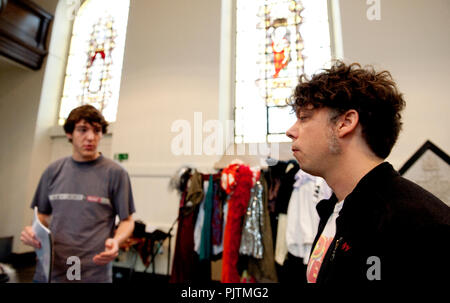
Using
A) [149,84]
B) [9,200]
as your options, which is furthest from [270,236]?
[9,200]

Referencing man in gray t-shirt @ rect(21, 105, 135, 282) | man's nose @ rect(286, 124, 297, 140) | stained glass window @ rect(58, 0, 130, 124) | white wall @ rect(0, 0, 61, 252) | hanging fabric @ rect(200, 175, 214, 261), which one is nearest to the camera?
man's nose @ rect(286, 124, 297, 140)

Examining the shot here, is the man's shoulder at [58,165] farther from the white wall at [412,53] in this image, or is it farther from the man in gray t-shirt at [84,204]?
the white wall at [412,53]

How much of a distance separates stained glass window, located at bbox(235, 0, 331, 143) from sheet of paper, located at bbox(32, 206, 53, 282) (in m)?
1.83

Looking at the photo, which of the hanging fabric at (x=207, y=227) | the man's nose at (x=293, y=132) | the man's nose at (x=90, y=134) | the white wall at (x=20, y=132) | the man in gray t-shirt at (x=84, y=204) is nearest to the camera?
the man's nose at (x=293, y=132)

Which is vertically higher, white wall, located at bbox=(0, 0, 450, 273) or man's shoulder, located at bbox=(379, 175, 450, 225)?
white wall, located at bbox=(0, 0, 450, 273)

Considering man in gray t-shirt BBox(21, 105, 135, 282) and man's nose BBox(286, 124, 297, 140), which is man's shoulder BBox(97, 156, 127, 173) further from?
man's nose BBox(286, 124, 297, 140)

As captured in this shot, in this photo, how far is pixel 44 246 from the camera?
98cm

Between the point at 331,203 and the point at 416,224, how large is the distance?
46cm

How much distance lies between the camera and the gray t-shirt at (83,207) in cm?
108

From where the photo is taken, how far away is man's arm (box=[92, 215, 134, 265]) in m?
0.99

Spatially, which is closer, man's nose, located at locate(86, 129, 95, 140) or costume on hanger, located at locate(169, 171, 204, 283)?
man's nose, located at locate(86, 129, 95, 140)

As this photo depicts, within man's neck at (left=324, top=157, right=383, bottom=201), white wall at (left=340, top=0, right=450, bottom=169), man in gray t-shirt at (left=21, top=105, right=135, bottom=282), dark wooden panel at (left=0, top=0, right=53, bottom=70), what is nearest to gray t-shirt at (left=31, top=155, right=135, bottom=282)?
man in gray t-shirt at (left=21, top=105, right=135, bottom=282)

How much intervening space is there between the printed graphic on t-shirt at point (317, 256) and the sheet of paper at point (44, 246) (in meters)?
1.02

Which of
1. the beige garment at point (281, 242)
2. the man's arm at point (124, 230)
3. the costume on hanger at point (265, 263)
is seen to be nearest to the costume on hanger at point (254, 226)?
the costume on hanger at point (265, 263)
